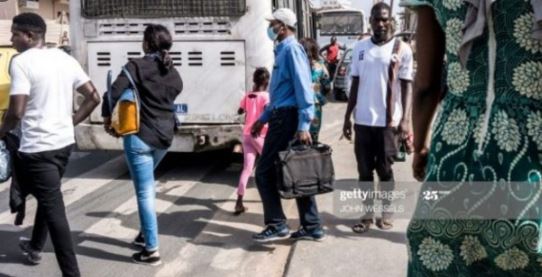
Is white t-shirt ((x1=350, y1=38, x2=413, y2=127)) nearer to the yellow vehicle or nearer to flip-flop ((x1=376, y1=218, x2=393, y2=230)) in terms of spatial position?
flip-flop ((x1=376, y1=218, x2=393, y2=230))

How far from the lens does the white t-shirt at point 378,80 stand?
498cm

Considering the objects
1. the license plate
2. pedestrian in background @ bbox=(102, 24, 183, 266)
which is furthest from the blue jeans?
the license plate

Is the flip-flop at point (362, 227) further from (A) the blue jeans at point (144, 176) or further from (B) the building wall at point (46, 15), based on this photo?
(B) the building wall at point (46, 15)

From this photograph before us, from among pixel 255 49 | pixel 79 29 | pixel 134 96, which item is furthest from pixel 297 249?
pixel 79 29

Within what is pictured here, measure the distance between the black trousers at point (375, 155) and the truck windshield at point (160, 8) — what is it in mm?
2807

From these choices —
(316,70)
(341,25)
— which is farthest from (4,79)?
(341,25)

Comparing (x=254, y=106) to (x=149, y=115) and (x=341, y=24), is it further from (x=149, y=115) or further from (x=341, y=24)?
(x=341, y=24)

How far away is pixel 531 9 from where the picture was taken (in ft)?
4.86

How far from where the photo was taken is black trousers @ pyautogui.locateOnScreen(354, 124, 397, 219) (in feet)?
16.4

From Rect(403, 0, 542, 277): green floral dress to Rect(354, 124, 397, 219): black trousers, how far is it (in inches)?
132

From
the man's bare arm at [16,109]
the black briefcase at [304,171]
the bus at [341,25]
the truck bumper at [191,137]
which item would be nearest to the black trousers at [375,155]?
the black briefcase at [304,171]

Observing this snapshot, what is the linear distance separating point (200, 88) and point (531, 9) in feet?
20.1

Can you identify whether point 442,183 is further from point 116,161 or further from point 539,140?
point 116,161

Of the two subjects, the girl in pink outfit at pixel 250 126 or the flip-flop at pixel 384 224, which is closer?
the flip-flop at pixel 384 224
